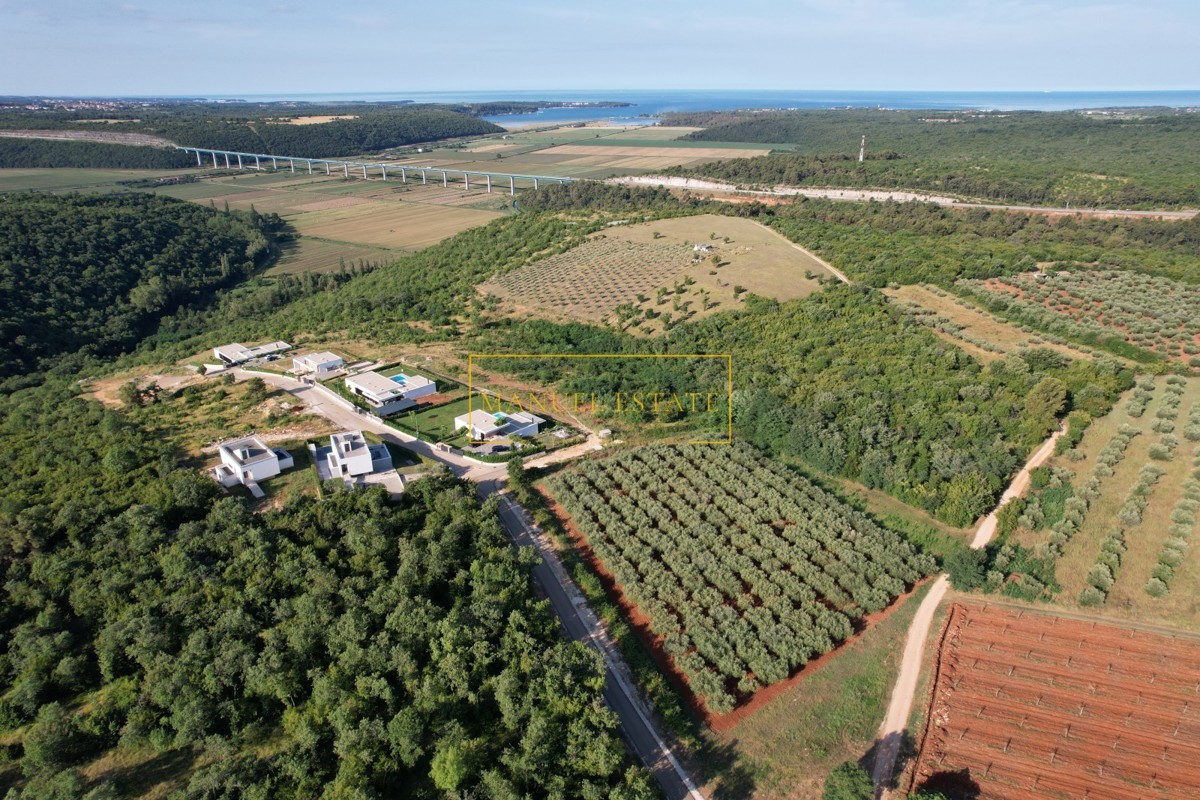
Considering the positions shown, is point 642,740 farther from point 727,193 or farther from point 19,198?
point 19,198

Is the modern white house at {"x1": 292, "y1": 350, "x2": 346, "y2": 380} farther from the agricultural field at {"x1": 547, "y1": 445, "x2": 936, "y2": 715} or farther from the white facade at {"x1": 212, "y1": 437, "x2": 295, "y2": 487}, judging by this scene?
the agricultural field at {"x1": 547, "y1": 445, "x2": 936, "y2": 715}

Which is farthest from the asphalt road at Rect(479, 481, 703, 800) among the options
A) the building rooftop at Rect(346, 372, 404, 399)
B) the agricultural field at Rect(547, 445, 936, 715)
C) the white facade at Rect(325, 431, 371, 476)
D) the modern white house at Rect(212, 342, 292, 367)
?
the modern white house at Rect(212, 342, 292, 367)

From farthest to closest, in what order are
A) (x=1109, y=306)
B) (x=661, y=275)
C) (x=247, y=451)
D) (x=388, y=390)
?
(x=661, y=275), (x=1109, y=306), (x=388, y=390), (x=247, y=451)

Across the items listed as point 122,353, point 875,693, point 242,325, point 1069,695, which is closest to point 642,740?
point 875,693

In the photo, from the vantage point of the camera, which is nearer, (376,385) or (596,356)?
(376,385)

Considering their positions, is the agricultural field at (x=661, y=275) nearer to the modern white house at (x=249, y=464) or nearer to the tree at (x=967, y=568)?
the modern white house at (x=249, y=464)

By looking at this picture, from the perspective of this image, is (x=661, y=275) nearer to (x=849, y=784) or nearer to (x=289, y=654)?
(x=289, y=654)

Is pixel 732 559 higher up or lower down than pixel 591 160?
lower down

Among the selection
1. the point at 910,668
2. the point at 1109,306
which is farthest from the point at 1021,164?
the point at 910,668
